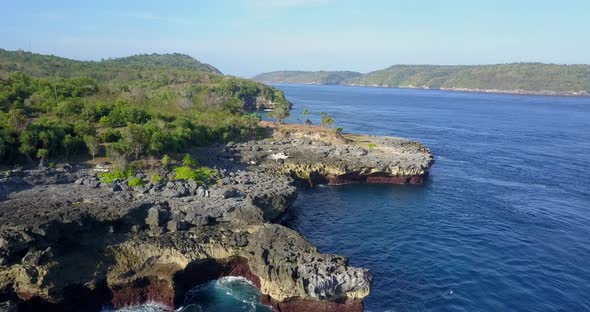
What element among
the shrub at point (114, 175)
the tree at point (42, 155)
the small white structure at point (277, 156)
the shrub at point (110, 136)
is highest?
the shrub at point (110, 136)

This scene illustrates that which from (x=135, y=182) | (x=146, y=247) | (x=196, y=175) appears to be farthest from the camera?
(x=196, y=175)

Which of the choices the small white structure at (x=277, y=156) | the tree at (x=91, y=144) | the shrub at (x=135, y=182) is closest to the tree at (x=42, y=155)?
the tree at (x=91, y=144)

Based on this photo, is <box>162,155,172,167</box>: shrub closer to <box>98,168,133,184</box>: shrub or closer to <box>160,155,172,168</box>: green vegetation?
<box>160,155,172,168</box>: green vegetation

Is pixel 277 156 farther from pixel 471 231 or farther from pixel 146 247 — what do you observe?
pixel 146 247

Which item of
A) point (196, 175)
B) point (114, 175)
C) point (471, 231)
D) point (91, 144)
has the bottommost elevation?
point (471, 231)

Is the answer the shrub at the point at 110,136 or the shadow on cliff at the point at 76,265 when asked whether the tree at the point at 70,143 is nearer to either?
the shrub at the point at 110,136

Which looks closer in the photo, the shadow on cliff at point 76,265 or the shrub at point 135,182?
the shadow on cliff at point 76,265

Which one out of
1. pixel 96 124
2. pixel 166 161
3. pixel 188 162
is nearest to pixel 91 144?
pixel 166 161
